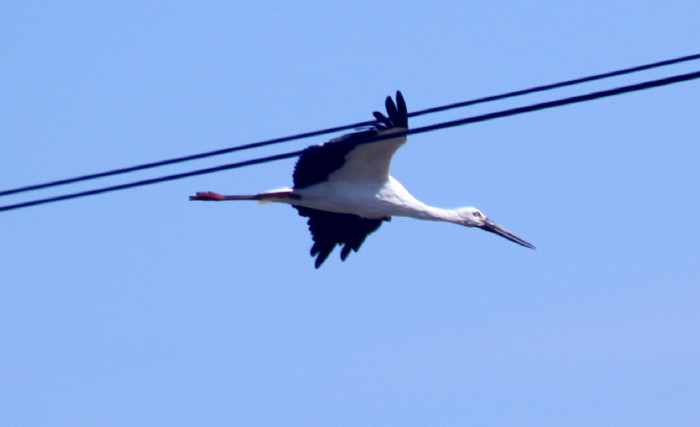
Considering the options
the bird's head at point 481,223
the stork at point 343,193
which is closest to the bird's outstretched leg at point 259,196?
the stork at point 343,193

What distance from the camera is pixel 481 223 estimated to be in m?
16.7

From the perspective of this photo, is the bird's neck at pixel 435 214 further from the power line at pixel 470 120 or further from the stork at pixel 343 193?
the power line at pixel 470 120

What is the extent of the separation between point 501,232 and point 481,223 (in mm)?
447

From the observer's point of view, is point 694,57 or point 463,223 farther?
point 463,223

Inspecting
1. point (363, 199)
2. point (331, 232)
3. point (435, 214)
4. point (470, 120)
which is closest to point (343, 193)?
point (363, 199)

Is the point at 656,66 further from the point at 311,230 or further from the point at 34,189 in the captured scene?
the point at 311,230

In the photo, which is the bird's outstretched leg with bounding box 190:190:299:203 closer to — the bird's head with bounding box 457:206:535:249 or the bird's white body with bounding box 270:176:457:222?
the bird's white body with bounding box 270:176:457:222

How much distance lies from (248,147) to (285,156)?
30 cm

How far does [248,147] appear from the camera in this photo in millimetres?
8820

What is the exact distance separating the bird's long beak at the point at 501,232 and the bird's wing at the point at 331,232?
1.93 metres

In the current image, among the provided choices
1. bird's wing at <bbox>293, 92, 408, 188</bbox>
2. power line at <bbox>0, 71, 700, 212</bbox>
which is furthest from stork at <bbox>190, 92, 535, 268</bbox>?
power line at <bbox>0, 71, 700, 212</bbox>

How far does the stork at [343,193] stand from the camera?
47.3 feet

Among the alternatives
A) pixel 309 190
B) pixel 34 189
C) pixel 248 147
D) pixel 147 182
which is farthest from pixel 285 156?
pixel 309 190

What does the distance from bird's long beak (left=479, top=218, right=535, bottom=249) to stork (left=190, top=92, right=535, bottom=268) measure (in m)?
1.54
